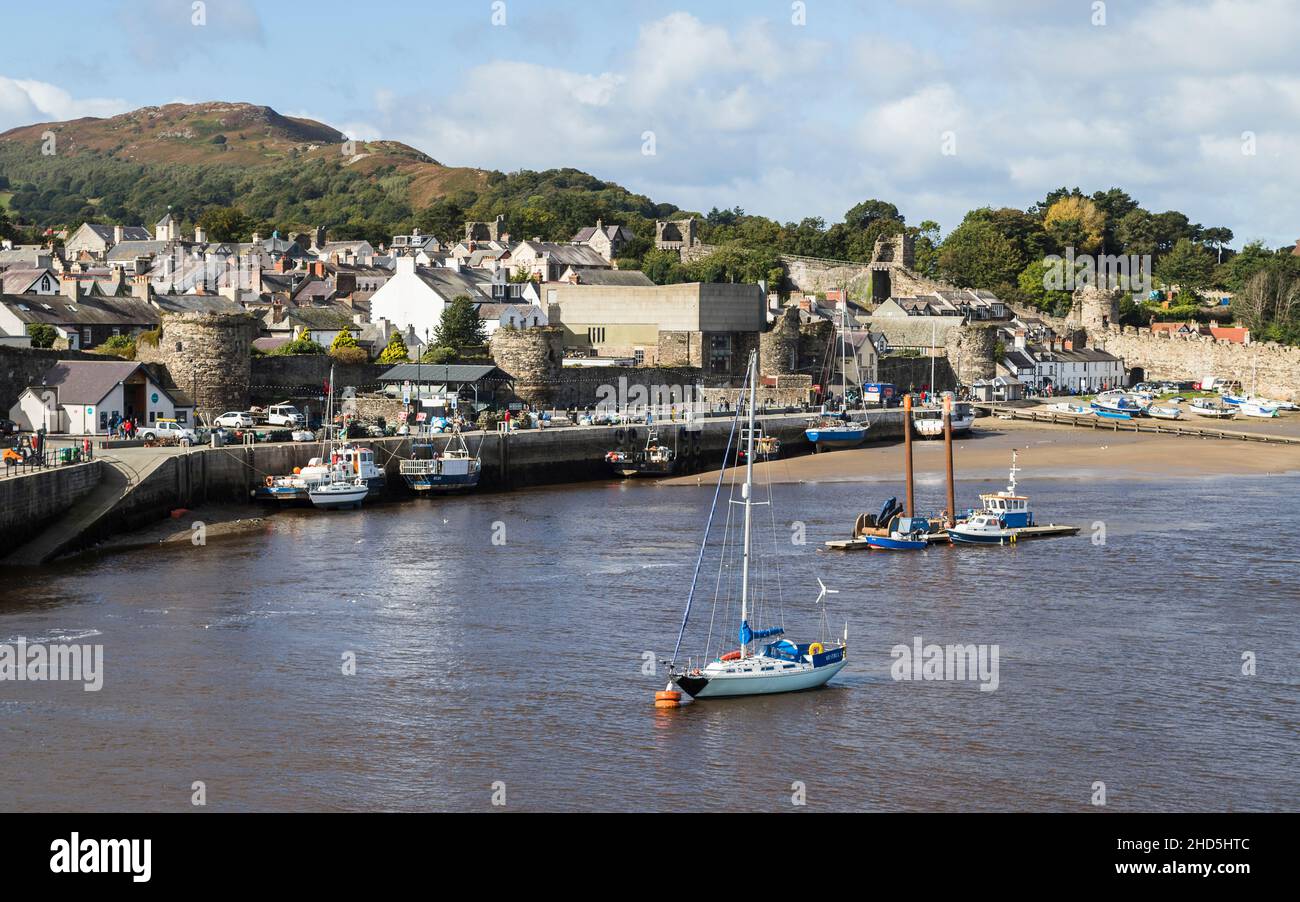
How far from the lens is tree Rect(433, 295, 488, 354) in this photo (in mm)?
64875

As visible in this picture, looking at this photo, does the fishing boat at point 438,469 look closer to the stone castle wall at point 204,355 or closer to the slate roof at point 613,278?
the stone castle wall at point 204,355

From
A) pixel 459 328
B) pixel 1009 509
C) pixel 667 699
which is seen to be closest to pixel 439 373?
pixel 459 328

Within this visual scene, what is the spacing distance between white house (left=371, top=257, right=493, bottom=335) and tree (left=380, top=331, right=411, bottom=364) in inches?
169

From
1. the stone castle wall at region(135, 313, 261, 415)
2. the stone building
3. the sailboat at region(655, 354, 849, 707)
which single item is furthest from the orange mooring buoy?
the stone building

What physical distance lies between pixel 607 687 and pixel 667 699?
1185 mm

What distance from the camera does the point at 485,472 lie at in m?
48.3

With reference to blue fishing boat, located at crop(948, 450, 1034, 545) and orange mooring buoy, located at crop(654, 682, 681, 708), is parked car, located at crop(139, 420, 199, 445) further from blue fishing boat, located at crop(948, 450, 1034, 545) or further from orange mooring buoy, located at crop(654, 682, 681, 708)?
orange mooring buoy, located at crop(654, 682, 681, 708)

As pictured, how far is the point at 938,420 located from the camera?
65438 mm

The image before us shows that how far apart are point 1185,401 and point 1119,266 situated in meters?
45.6

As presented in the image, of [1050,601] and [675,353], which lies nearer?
[1050,601]

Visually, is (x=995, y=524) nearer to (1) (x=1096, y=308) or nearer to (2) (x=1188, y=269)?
(1) (x=1096, y=308)
